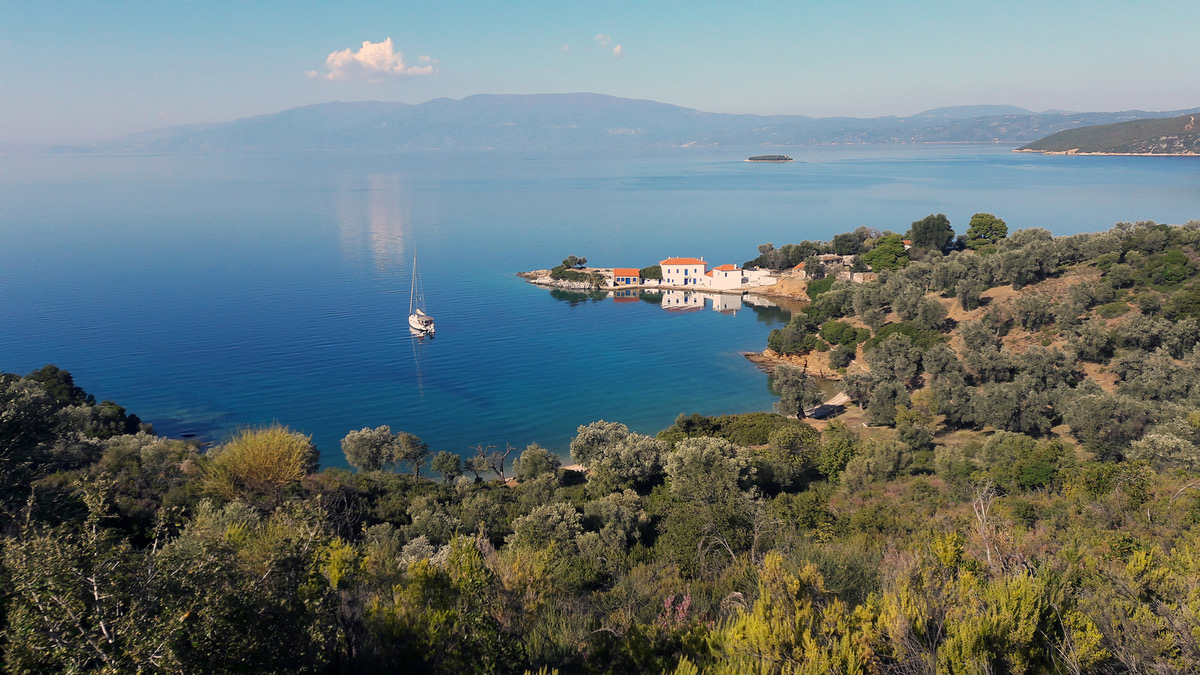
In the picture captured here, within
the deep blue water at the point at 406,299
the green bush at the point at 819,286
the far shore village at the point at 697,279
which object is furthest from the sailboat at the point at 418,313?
the green bush at the point at 819,286

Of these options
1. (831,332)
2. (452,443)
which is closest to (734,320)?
(831,332)

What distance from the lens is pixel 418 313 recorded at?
43375 millimetres

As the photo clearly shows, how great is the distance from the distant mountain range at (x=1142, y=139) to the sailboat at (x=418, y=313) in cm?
20549

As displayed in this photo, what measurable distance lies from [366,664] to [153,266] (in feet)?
216

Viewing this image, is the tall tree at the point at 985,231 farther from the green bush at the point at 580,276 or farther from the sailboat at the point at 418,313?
the sailboat at the point at 418,313

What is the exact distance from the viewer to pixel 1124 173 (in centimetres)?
13262

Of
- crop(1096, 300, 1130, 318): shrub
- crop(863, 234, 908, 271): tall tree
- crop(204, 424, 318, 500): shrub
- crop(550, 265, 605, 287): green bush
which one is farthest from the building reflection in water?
crop(204, 424, 318, 500): shrub

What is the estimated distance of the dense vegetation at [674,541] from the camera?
542cm

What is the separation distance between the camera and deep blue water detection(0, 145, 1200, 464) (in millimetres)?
30391

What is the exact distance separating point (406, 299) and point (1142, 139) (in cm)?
21347

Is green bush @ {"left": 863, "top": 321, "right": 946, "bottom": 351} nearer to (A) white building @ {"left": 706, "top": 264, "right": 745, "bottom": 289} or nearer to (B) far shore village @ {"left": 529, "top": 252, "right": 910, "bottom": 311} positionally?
(B) far shore village @ {"left": 529, "top": 252, "right": 910, "bottom": 311}

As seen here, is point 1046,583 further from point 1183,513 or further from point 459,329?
point 459,329

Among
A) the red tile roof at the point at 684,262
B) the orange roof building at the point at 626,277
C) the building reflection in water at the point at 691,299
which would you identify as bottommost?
the building reflection in water at the point at 691,299

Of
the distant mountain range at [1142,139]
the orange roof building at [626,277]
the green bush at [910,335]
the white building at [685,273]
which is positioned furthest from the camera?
the distant mountain range at [1142,139]
